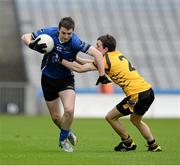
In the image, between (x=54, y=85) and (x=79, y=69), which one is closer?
(x=79, y=69)

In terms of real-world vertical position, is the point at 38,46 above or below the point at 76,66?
above

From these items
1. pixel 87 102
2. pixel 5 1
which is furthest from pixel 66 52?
pixel 5 1

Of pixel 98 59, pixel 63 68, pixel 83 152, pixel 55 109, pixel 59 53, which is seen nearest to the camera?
pixel 98 59

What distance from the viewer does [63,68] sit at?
1336cm

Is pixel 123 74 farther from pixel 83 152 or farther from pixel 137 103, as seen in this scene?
pixel 83 152

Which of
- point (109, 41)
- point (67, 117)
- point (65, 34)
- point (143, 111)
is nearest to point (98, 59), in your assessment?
point (109, 41)

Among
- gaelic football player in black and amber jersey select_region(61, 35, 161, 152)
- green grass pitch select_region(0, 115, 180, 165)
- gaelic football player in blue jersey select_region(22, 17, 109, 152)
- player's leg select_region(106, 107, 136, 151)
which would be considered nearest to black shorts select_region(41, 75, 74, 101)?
gaelic football player in blue jersey select_region(22, 17, 109, 152)

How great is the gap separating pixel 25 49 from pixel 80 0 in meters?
5.50

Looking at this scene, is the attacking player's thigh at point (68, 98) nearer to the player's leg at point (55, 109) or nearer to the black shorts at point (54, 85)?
the black shorts at point (54, 85)

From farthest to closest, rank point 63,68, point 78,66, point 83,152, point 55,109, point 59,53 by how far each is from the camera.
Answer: point 55,109 → point 63,68 → point 59,53 → point 78,66 → point 83,152

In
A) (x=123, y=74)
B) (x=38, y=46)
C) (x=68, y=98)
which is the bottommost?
(x=68, y=98)

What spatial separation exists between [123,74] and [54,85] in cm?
119

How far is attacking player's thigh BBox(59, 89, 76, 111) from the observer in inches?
513

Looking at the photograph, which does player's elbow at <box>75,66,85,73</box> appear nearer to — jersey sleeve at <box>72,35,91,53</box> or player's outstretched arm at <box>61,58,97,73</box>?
Answer: player's outstretched arm at <box>61,58,97,73</box>
